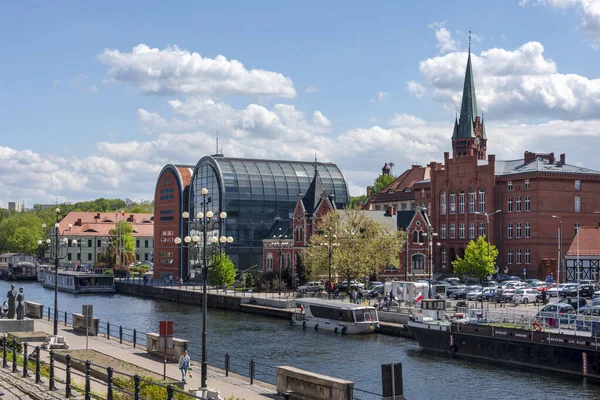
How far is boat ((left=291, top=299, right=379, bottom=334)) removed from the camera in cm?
6481

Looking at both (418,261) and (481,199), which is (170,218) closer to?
(418,261)

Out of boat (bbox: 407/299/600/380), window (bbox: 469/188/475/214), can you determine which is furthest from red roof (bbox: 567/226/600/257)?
boat (bbox: 407/299/600/380)

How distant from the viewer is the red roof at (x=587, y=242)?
99.9 m

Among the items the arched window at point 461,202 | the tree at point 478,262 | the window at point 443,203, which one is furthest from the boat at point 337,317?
the window at point 443,203

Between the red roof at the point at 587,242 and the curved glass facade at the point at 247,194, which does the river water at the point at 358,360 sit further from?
the curved glass facade at the point at 247,194

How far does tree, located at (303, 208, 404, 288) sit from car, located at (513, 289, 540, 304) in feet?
59.0

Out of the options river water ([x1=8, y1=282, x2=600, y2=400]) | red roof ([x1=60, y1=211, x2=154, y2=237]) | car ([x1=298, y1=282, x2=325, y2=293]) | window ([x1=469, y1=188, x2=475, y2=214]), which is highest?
window ([x1=469, y1=188, x2=475, y2=214])

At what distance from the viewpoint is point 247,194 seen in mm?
128750

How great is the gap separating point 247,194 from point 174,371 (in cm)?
9105

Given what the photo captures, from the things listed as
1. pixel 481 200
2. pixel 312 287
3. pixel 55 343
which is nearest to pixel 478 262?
pixel 481 200

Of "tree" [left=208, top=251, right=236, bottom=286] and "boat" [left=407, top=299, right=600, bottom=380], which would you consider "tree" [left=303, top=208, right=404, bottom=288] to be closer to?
"tree" [left=208, top=251, right=236, bottom=286]

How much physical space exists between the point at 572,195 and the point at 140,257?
358 feet

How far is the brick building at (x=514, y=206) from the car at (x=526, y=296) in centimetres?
3007

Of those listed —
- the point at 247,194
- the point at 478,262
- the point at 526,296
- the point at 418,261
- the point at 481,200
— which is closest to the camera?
the point at 526,296
